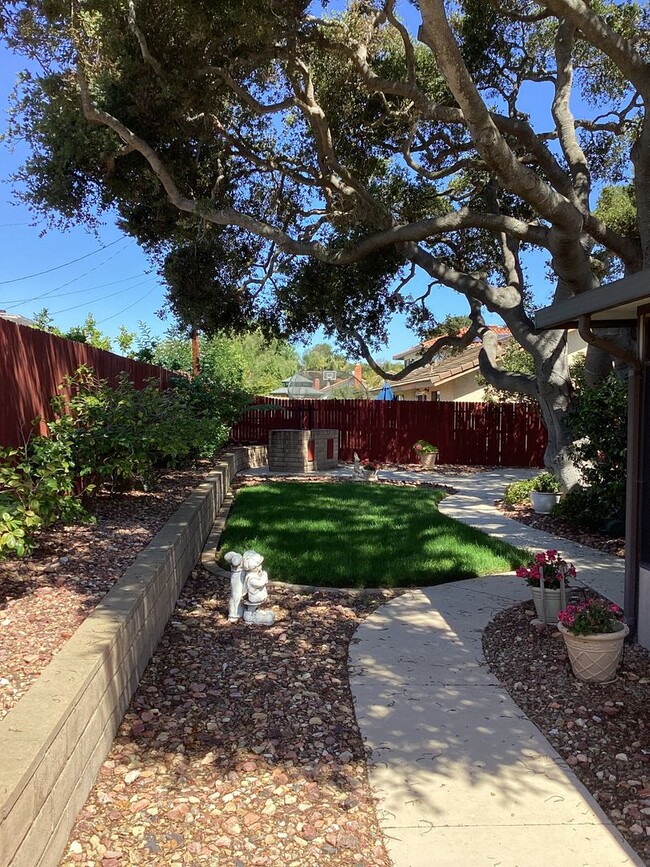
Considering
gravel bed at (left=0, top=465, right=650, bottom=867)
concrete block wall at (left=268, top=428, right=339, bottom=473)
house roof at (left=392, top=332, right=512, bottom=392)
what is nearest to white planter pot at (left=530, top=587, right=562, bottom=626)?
gravel bed at (left=0, top=465, right=650, bottom=867)

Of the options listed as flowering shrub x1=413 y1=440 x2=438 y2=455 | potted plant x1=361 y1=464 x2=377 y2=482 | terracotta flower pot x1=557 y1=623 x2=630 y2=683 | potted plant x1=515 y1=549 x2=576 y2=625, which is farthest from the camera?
flowering shrub x1=413 y1=440 x2=438 y2=455

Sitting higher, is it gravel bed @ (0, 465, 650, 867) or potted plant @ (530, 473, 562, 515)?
potted plant @ (530, 473, 562, 515)

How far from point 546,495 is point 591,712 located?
23.0 ft

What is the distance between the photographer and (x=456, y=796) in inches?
116

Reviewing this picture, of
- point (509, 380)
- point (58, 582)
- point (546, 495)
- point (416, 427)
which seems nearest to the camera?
point (58, 582)

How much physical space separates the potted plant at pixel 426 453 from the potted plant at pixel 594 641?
14091 millimetres

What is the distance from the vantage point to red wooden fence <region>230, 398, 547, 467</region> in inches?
754

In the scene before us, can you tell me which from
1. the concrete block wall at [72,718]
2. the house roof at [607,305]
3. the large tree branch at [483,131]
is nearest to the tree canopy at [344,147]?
the large tree branch at [483,131]

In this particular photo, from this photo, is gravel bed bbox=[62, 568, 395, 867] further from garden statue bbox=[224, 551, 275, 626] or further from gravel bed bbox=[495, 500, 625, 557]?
gravel bed bbox=[495, 500, 625, 557]

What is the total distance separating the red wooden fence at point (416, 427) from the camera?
1916cm

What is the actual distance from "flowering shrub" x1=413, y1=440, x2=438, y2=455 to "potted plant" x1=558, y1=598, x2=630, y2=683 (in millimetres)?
14070

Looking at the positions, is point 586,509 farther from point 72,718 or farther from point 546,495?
point 72,718

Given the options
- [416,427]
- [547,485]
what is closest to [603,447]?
[547,485]

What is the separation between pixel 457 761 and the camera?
3.24 metres
